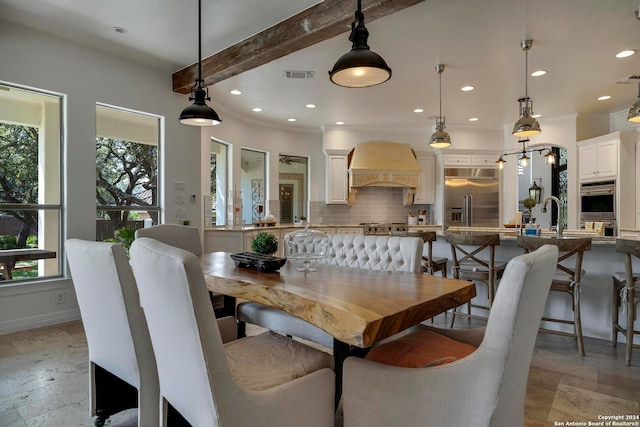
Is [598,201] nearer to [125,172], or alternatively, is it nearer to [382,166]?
[382,166]

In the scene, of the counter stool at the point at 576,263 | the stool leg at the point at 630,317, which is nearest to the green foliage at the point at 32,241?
the counter stool at the point at 576,263

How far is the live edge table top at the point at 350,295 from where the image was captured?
1.27 meters

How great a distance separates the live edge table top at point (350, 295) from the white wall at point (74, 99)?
2.43 m

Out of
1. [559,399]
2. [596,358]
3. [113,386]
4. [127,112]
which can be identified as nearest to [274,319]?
[113,386]

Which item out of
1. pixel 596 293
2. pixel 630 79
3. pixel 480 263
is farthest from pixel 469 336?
pixel 630 79

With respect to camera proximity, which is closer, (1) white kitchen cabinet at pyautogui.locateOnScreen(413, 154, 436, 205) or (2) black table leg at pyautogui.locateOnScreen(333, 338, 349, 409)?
(2) black table leg at pyautogui.locateOnScreen(333, 338, 349, 409)

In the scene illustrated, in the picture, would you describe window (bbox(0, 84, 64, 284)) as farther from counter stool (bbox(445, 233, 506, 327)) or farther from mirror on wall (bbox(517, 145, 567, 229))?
mirror on wall (bbox(517, 145, 567, 229))

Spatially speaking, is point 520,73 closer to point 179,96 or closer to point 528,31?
point 528,31

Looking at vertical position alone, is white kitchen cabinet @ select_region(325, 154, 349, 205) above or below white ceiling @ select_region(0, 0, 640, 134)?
below

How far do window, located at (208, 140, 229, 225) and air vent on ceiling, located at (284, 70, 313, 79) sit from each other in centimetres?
201

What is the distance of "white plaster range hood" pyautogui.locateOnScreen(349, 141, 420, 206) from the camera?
23.8ft

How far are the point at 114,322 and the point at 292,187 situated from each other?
5969mm

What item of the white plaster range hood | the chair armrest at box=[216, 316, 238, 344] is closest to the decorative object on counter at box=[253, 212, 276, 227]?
the white plaster range hood

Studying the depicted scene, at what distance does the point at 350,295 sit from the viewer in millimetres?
1539
